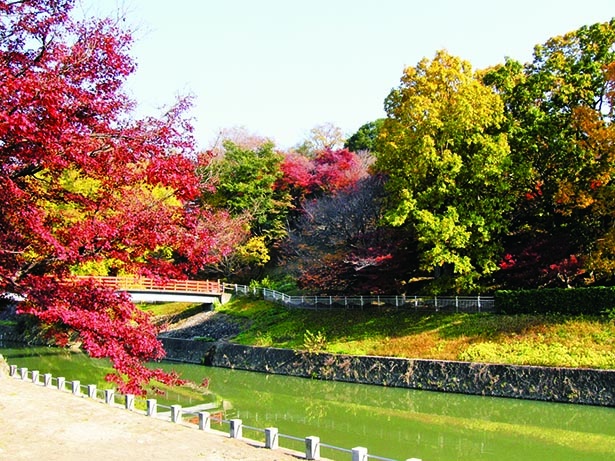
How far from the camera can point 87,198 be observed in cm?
877

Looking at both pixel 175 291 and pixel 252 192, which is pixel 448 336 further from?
pixel 252 192

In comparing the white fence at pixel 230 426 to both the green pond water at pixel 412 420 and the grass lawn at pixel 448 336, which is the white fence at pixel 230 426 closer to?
the green pond water at pixel 412 420

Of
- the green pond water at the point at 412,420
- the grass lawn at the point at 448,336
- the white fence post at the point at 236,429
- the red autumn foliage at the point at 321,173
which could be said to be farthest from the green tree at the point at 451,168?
the red autumn foliage at the point at 321,173

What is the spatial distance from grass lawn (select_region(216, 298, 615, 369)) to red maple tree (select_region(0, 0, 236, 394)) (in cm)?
1731

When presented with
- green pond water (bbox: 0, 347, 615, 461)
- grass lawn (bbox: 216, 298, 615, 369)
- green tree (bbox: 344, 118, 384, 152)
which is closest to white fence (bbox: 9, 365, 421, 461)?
green pond water (bbox: 0, 347, 615, 461)

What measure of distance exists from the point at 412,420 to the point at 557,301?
29.7ft

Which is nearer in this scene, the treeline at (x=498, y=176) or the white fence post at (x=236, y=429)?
the white fence post at (x=236, y=429)

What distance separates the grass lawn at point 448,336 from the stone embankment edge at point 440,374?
1.76ft

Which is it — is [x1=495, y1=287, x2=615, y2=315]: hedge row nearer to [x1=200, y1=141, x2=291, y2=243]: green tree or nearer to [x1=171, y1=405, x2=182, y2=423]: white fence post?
[x1=171, y1=405, x2=182, y2=423]: white fence post

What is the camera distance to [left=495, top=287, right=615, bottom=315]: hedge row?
23500 mm

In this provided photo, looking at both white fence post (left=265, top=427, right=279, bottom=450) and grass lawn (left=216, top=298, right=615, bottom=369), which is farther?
grass lawn (left=216, top=298, right=615, bottom=369)

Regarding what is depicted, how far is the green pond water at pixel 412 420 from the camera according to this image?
600 inches

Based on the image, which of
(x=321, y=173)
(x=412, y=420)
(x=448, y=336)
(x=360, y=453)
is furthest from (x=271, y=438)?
(x=321, y=173)

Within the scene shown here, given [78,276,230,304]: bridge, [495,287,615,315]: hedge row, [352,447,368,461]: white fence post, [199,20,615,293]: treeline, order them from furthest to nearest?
[78,276,230,304]: bridge < [199,20,615,293]: treeline < [495,287,615,315]: hedge row < [352,447,368,461]: white fence post
